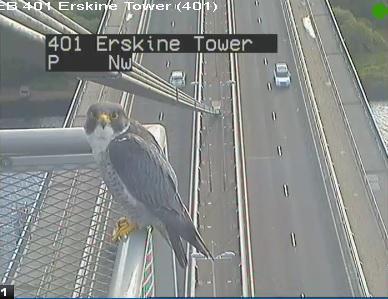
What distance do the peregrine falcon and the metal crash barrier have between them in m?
0.03

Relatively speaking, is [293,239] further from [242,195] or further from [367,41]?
[367,41]

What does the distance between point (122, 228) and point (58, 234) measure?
0.83ft

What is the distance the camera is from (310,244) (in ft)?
19.2

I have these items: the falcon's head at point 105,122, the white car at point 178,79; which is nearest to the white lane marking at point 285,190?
the white car at point 178,79

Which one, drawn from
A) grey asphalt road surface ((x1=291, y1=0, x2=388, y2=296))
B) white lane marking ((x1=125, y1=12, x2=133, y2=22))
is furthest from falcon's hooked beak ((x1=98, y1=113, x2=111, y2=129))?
white lane marking ((x1=125, y1=12, x2=133, y2=22))

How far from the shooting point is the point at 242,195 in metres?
6.42

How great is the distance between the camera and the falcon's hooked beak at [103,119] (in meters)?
1.68

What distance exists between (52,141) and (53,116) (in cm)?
954

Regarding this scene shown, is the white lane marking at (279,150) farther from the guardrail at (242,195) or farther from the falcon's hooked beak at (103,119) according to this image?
the falcon's hooked beak at (103,119)

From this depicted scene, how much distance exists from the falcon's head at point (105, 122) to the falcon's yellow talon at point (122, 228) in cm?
20

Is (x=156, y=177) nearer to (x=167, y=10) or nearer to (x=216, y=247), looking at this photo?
(x=216, y=247)

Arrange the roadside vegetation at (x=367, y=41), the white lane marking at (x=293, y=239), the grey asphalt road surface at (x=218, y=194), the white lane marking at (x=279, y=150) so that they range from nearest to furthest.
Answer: the grey asphalt road surface at (x=218, y=194) < the white lane marking at (x=293, y=239) < the white lane marking at (x=279, y=150) < the roadside vegetation at (x=367, y=41)

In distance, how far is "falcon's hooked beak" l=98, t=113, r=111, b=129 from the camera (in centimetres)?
168

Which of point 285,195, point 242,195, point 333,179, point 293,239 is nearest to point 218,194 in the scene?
point 242,195
